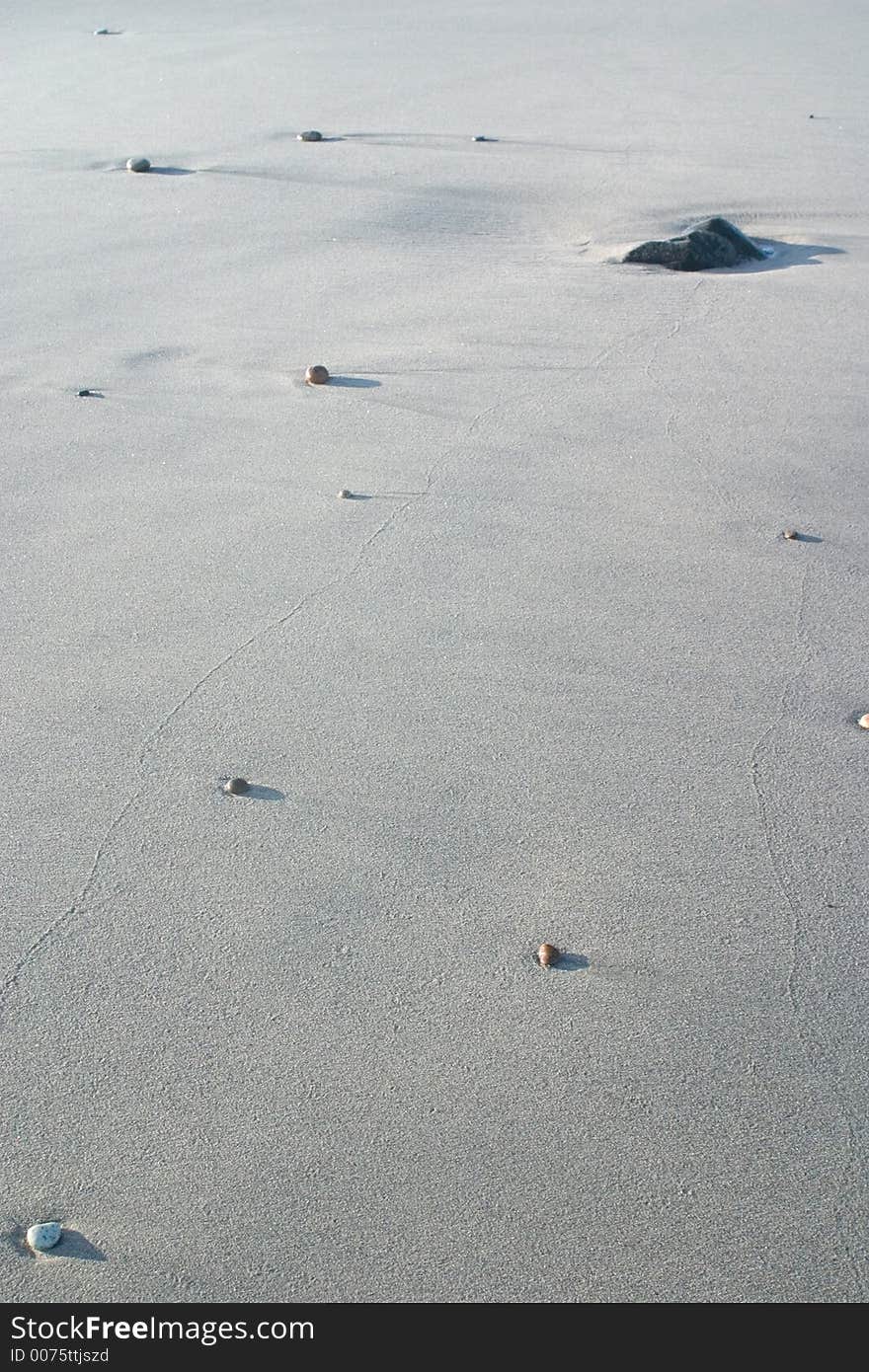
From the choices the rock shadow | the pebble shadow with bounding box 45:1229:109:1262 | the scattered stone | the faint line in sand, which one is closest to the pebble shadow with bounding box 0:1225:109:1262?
the pebble shadow with bounding box 45:1229:109:1262

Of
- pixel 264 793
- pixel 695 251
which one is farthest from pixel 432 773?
pixel 695 251

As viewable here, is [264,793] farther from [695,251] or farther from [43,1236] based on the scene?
[695,251]

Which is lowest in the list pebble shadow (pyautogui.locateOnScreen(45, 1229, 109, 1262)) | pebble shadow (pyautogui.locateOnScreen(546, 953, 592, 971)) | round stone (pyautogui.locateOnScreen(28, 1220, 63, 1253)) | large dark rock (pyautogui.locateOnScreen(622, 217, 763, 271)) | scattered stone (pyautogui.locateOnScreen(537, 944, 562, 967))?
pebble shadow (pyautogui.locateOnScreen(45, 1229, 109, 1262))

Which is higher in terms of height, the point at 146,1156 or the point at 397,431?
the point at 397,431

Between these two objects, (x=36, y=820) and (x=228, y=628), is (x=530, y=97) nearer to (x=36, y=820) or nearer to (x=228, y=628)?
(x=228, y=628)

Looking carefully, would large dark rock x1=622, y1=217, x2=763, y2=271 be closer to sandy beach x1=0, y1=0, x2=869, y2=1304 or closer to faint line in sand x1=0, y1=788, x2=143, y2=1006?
sandy beach x1=0, y1=0, x2=869, y2=1304

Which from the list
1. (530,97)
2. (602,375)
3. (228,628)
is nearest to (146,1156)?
(228,628)
